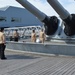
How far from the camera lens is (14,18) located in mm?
65000

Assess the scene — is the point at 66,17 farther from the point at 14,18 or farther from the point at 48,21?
the point at 14,18

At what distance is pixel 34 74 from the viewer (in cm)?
891

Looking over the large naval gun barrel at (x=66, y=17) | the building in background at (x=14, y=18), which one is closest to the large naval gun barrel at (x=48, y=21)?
the large naval gun barrel at (x=66, y=17)

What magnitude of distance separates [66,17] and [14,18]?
167 feet

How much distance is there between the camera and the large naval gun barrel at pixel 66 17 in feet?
45.9

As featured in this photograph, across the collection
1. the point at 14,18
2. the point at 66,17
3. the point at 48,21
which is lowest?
the point at 48,21

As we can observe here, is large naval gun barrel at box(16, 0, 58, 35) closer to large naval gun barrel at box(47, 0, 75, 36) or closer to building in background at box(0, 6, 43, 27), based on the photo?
large naval gun barrel at box(47, 0, 75, 36)

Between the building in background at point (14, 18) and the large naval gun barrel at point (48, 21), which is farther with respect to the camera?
the building in background at point (14, 18)

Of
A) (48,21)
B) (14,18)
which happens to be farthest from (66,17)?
(14,18)

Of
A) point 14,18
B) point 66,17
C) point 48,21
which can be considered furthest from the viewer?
point 14,18

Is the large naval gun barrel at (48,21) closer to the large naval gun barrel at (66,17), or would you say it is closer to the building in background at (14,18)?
the large naval gun barrel at (66,17)

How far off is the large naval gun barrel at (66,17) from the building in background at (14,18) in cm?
4512

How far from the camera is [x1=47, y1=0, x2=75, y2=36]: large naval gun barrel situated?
13977 millimetres

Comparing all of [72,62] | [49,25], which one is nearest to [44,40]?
[49,25]
